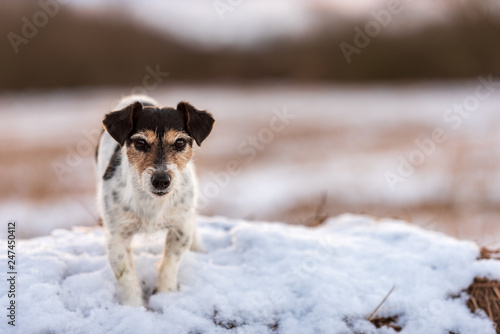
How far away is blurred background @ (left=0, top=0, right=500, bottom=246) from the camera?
1045cm

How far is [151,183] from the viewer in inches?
131

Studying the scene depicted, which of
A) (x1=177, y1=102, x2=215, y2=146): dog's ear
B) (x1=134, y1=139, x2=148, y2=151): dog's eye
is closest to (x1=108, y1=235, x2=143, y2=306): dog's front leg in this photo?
(x1=134, y1=139, x2=148, y2=151): dog's eye

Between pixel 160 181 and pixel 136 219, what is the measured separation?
603mm

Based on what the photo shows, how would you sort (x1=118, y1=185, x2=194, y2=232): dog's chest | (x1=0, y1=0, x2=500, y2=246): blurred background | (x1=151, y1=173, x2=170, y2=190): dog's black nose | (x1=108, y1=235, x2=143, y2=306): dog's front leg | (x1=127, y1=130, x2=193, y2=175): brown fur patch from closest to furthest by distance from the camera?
(x1=151, y1=173, x2=170, y2=190): dog's black nose < (x1=127, y1=130, x2=193, y2=175): brown fur patch < (x1=108, y1=235, x2=143, y2=306): dog's front leg < (x1=118, y1=185, x2=194, y2=232): dog's chest < (x1=0, y1=0, x2=500, y2=246): blurred background

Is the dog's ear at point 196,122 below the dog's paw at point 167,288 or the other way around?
the other way around

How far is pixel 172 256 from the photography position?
384 cm

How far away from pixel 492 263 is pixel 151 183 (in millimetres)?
3149

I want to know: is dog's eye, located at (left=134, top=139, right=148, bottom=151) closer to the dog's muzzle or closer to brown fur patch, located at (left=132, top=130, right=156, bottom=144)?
brown fur patch, located at (left=132, top=130, right=156, bottom=144)

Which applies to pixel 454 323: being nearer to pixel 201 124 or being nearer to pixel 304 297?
pixel 304 297

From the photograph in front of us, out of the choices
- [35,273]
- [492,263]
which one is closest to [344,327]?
[492,263]

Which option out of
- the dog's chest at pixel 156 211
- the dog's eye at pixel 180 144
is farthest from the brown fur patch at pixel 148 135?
the dog's chest at pixel 156 211

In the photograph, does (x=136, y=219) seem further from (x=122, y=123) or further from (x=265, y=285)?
(x=265, y=285)

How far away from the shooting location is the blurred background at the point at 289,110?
34.3 feet

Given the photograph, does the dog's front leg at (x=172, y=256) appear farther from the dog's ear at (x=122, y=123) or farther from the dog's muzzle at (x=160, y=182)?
the dog's ear at (x=122, y=123)
